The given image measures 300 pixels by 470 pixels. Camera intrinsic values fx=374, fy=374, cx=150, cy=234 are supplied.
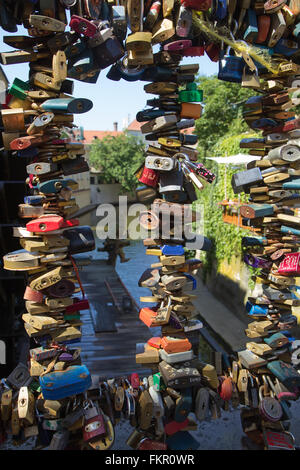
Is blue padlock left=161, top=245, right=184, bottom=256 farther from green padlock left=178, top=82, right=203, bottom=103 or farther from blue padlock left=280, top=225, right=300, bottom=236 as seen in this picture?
green padlock left=178, top=82, right=203, bottom=103

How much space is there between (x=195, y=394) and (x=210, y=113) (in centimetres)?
1911

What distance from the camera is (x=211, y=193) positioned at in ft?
45.5

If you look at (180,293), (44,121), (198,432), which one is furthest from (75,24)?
(198,432)

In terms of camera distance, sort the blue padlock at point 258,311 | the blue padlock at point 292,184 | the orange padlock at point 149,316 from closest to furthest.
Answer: the orange padlock at point 149,316 → the blue padlock at point 292,184 → the blue padlock at point 258,311

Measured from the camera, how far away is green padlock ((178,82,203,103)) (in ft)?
11.4

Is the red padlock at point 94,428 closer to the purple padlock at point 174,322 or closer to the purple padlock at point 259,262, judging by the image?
the purple padlock at point 174,322

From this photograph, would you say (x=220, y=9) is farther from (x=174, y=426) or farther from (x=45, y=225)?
(x=174, y=426)

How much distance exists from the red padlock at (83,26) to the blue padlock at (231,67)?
50.4 inches

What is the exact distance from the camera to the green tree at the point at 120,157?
29203mm

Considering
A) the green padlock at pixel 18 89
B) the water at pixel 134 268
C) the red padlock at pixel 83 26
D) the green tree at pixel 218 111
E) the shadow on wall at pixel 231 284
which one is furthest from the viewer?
the green tree at pixel 218 111

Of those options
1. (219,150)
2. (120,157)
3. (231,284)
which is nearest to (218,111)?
(219,150)

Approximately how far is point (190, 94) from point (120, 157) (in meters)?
26.6

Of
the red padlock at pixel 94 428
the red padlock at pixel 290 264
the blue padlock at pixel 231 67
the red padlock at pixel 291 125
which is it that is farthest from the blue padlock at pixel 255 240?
the red padlock at pixel 94 428

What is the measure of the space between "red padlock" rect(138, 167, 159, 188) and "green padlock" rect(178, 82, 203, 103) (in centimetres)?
73
